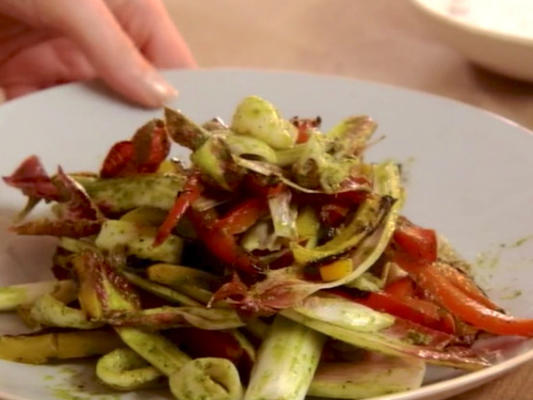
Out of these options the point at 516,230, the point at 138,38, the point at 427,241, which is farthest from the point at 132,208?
the point at 138,38

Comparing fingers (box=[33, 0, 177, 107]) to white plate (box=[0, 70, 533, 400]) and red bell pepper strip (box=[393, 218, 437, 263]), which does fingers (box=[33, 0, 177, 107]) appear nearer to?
white plate (box=[0, 70, 533, 400])

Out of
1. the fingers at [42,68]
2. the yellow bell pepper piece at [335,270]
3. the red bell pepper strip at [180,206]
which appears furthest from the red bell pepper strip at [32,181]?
the fingers at [42,68]

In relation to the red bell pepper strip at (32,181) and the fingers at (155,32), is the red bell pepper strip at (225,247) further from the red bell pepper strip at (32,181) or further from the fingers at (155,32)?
the fingers at (155,32)

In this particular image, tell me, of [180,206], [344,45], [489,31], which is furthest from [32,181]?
[344,45]

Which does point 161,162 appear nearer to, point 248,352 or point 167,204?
point 167,204

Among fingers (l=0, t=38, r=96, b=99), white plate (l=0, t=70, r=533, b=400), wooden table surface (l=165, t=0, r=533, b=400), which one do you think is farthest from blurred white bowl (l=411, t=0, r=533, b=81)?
fingers (l=0, t=38, r=96, b=99)

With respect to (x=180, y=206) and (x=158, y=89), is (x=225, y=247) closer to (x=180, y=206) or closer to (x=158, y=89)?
(x=180, y=206)
